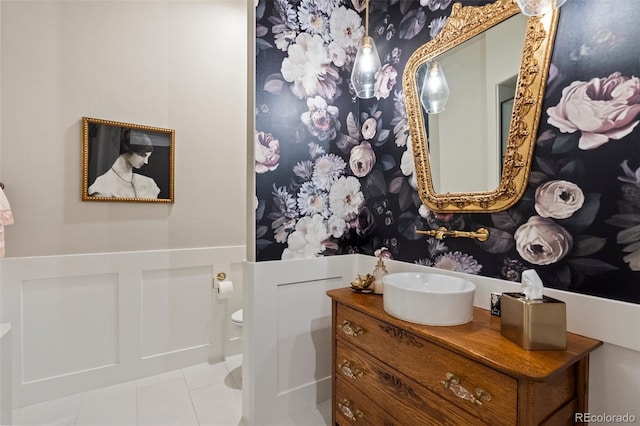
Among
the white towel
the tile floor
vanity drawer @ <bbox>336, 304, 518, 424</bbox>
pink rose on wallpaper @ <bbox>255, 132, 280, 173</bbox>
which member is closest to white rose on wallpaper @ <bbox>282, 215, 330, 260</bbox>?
pink rose on wallpaper @ <bbox>255, 132, 280, 173</bbox>

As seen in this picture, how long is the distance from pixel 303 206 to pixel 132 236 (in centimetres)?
131

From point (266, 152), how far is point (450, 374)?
4.22 feet

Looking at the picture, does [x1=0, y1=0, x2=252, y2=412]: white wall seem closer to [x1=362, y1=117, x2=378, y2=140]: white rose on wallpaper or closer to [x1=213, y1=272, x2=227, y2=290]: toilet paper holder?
[x1=213, y1=272, x2=227, y2=290]: toilet paper holder

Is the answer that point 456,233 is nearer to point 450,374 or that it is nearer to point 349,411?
point 450,374

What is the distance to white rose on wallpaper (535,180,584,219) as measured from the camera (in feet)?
3.32

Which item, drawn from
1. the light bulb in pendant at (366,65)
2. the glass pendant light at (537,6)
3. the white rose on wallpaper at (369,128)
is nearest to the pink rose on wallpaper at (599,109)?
the glass pendant light at (537,6)

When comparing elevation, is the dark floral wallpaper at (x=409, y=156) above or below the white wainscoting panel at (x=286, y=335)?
above

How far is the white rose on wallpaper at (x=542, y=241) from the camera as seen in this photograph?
104 centimetres

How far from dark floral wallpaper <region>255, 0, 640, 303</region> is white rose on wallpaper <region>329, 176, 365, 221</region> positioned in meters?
0.01

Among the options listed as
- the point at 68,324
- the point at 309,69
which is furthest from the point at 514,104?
the point at 68,324

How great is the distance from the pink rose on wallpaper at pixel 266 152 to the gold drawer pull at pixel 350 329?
0.89m

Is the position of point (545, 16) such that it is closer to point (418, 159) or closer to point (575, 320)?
point (418, 159)

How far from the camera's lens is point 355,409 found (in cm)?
137

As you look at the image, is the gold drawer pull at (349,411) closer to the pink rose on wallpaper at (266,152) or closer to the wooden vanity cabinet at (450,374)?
the wooden vanity cabinet at (450,374)
